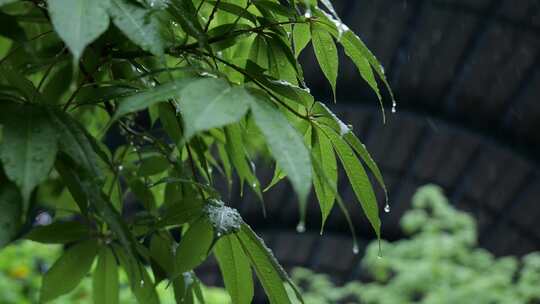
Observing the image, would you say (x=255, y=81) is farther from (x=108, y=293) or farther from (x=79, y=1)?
(x=108, y=293)

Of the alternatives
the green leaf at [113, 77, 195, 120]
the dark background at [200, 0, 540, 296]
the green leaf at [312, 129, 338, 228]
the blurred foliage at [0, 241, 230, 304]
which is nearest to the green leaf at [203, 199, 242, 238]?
the green leaf at [312, 129, 338, 228]

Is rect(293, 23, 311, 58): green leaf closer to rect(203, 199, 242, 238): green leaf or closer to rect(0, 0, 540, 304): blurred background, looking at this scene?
rect(203, 199, 242, 238): green leaf

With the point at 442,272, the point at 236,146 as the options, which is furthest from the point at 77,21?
the point at 442,272

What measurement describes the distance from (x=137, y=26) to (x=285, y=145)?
18 centimetres

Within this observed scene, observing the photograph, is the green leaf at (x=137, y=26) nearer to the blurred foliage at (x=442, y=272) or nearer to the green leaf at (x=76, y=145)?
the green leaf at (x=76, y=145)

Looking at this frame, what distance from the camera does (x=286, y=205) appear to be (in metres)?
11.2

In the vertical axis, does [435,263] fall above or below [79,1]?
below

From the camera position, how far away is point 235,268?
1034 mm

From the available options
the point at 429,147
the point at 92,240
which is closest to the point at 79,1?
the point at 92,240

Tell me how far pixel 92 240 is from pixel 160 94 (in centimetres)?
41

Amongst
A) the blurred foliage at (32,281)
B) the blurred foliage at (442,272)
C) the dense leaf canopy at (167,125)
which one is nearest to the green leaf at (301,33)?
the dense leaf canopy at (167,125)

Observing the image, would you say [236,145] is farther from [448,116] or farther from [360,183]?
[448,116]

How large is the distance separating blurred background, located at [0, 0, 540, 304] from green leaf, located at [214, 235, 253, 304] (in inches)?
177

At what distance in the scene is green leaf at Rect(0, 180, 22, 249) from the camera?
0.78 m
